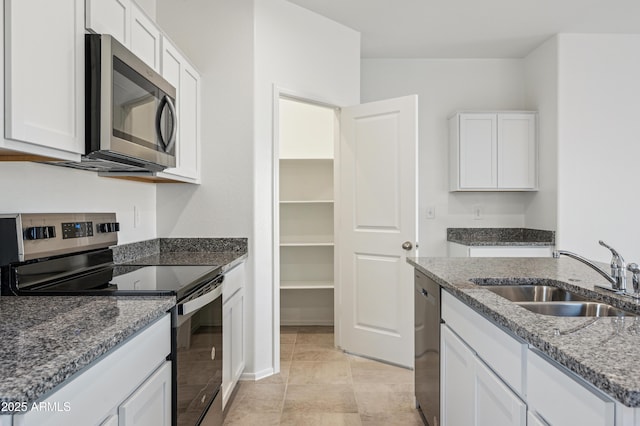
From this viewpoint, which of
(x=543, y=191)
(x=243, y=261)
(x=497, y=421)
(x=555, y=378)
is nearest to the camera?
(x=555, y=378)

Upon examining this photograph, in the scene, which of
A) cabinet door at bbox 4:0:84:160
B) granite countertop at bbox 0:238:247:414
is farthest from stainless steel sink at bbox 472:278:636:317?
cabinet door at bbox 4:0:84:160

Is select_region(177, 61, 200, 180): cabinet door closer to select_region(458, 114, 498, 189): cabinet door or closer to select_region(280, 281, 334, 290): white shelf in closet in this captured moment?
select_region(280, 281, 334, 290): white shelf in closet

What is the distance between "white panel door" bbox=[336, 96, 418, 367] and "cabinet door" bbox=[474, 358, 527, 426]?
5.85 ft

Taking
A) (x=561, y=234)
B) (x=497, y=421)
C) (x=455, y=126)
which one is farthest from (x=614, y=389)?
(x=455, y=126)

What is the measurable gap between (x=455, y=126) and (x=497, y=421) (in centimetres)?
342

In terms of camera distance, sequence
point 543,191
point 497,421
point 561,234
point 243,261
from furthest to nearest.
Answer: point 543,191, point 561,234, point 243,261, point 497,421

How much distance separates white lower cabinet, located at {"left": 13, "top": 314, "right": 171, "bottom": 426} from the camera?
2.77 feet

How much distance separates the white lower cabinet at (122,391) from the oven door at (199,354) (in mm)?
88

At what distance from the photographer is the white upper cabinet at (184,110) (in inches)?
95.0

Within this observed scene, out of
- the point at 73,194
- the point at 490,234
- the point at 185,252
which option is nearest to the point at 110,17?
the point at 73,194

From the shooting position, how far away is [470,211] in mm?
4520

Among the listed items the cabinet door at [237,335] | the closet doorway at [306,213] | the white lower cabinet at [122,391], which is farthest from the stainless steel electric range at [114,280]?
the closet doorway at [306,213]

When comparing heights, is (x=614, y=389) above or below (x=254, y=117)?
below

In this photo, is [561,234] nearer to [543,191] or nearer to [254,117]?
[543,191]
